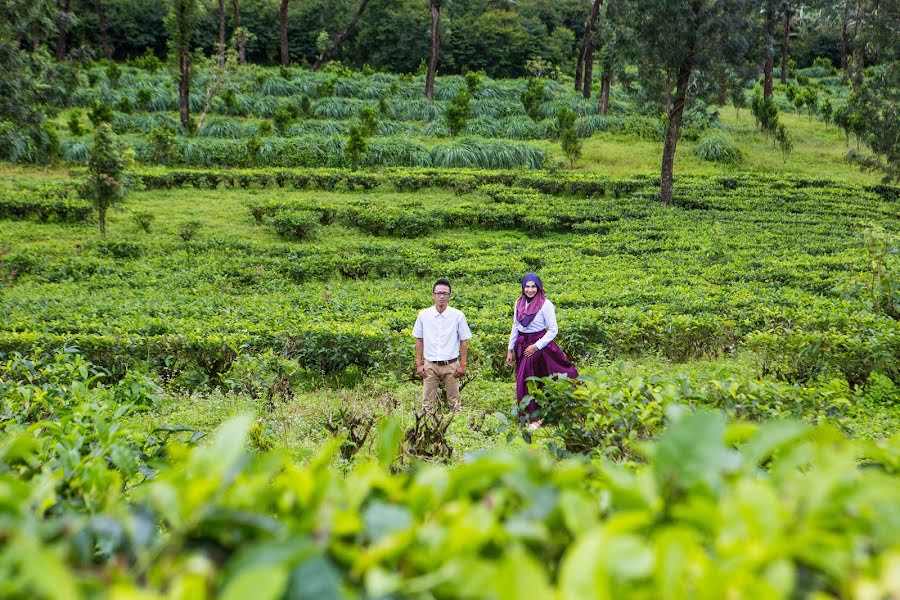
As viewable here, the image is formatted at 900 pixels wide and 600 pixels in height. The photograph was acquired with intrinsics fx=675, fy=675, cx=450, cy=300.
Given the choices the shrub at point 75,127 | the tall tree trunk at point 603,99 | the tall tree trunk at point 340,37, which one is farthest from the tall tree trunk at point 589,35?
the shrub at point 75,127

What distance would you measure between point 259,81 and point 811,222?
19110mm

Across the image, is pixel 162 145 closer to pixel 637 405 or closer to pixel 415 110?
pixel 415 110

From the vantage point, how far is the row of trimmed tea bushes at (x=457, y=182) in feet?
55.0

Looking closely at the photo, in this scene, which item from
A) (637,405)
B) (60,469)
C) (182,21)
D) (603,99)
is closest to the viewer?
(60,469)

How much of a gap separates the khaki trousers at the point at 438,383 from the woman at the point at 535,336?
1.73 feet

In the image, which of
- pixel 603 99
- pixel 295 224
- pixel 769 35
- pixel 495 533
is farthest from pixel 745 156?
pixel 495 533

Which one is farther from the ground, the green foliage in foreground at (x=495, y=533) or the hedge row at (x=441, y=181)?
the hedge row at (x=441, y=181)

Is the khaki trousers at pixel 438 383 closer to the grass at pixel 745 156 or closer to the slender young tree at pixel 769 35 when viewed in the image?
the grass at pixel 745 156

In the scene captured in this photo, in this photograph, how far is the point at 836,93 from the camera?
31.8 meters

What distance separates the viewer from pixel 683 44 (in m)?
14.5

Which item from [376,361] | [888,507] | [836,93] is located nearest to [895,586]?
→ [888,507]

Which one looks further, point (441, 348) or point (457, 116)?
point (457, 116)

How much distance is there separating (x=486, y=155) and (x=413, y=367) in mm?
13786

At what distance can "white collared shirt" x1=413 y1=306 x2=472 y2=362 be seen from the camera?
538 cm
